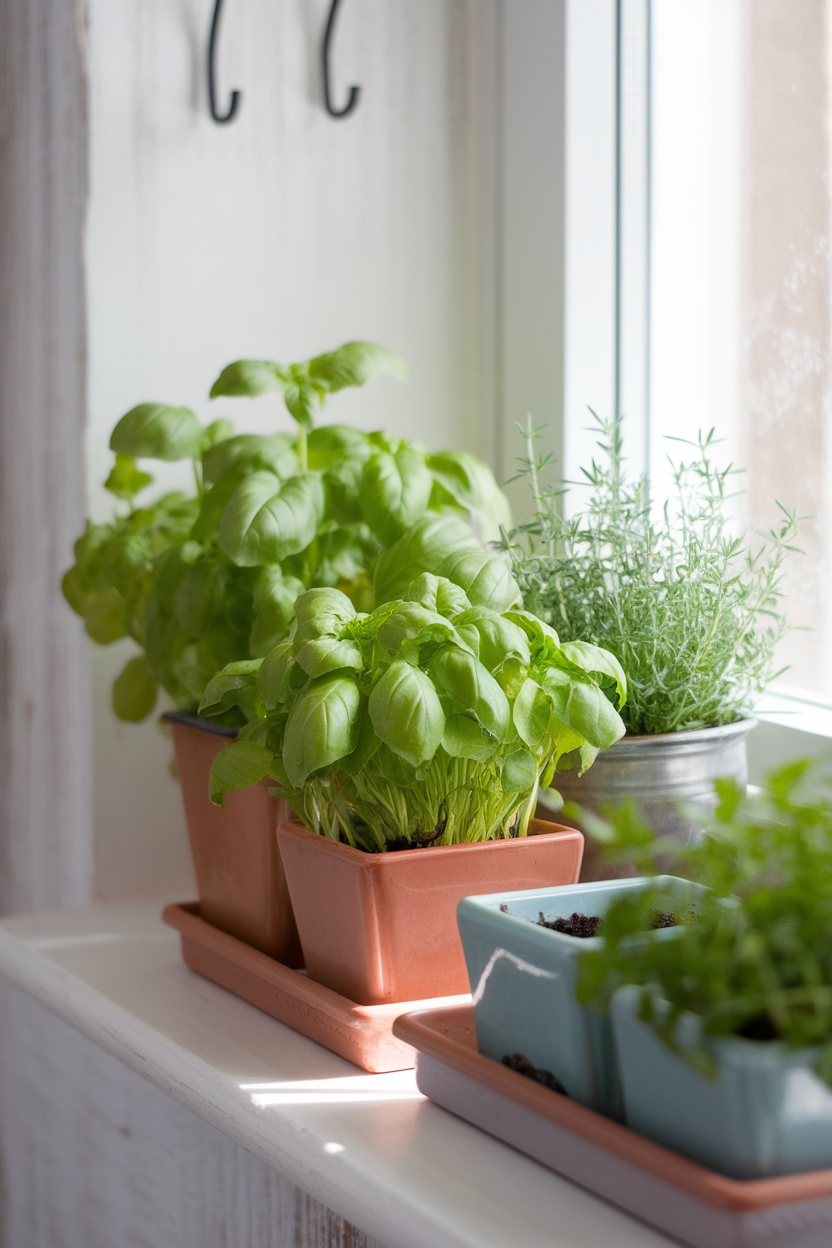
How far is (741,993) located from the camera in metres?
0.46

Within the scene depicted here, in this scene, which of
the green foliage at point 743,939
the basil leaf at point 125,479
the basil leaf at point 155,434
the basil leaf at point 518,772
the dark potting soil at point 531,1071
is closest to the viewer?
the green foliage at point 743,939

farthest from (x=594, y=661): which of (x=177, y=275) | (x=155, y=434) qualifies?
(x=177, y=275)

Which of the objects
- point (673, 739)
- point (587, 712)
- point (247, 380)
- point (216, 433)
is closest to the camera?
point (587, 712)

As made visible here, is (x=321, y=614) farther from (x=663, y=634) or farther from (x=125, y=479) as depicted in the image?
(x=125, y=479)

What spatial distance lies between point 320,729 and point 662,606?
10.5 inches

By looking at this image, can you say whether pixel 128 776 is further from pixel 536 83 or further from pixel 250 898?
pixel 536 83

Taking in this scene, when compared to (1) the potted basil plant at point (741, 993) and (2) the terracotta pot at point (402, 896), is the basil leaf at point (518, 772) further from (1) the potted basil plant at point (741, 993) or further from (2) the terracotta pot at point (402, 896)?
(1) the potted basil plant at point (741, 993)

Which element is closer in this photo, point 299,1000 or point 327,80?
point 299,1000

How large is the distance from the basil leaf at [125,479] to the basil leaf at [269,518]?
216 mm

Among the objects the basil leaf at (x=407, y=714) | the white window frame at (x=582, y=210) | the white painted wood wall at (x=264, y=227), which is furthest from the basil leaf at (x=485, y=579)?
the white painted wood wall at (x=264, y=227)

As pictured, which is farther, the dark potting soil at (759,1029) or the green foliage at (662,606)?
the green foliage at (662,606)

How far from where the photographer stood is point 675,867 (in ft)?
2.66

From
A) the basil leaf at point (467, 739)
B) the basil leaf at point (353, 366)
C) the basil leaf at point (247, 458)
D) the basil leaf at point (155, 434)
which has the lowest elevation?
the basil leaf at point (467, 739)

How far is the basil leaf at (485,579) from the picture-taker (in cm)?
73
